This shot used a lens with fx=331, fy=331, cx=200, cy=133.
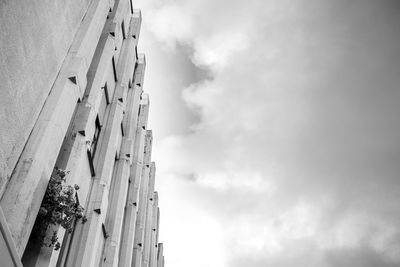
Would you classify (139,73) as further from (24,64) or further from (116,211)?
(24,64)

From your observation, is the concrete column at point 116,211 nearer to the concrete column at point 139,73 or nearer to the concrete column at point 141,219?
the concrete column at point 141,219

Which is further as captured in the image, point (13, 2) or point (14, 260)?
point (13, 2)

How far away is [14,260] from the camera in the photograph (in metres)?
5.80

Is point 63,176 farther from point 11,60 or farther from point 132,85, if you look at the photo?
point 132,85

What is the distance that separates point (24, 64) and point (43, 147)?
1.99 metres

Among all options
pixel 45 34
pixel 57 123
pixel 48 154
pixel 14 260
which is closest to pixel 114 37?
pixel 45 34

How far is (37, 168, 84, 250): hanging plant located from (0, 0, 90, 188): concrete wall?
4.29 feet

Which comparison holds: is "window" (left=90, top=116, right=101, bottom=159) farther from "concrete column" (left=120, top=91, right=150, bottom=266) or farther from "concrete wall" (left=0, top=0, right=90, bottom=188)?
"concrete wall" (left=0, top=0, right=90, bottom=188)

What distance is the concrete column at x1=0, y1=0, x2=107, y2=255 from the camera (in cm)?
700

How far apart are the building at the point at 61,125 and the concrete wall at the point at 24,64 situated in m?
0.02

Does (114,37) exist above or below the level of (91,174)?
above

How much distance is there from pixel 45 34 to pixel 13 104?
2497 mm

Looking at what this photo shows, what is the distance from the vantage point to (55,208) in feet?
27.1

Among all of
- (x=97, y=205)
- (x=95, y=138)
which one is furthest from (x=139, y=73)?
(x=97, y=205)
